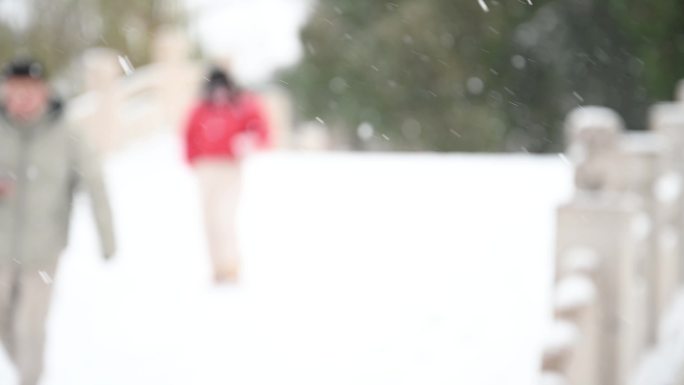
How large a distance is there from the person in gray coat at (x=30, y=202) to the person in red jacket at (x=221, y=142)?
9.47ft

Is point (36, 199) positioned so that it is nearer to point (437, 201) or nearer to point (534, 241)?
point (534, 241)

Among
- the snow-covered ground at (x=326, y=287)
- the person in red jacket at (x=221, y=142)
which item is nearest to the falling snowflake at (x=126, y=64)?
the snow-covered ground at (x=326, y=287)

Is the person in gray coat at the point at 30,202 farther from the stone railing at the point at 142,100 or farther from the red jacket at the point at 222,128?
the stone railing at the point at 142,100

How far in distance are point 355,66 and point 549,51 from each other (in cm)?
504

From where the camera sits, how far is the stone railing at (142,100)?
14.6 meters

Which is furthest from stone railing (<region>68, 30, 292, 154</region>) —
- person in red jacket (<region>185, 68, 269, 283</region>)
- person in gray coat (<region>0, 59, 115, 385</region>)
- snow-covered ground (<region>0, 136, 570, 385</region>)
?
person in gray coat (<region>0, 59, 115, 385</region>)

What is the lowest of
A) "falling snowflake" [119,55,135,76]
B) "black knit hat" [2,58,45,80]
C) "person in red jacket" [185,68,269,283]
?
"black knit hat" [2,58,45,80]

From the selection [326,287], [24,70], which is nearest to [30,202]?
[24,70]

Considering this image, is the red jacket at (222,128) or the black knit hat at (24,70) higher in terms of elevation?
the red jacket at (222,128)

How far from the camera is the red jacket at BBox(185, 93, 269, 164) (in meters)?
7.33

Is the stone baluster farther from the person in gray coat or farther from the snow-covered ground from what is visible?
the person in gray coat

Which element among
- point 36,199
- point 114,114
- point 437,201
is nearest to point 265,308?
point 36,199

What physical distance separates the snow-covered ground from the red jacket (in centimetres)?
121

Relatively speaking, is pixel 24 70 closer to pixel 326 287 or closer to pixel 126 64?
pixel 326 287
